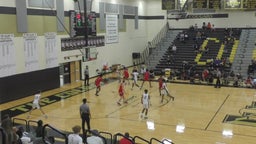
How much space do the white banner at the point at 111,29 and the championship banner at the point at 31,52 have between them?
9.72 meters

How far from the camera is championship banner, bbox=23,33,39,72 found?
21.8m

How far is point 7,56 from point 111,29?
13.2 meters

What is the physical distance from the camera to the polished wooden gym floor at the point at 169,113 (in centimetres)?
1404

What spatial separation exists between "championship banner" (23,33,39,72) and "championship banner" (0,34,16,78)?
114 centimetres

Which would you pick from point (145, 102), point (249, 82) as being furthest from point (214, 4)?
point (145, 102)

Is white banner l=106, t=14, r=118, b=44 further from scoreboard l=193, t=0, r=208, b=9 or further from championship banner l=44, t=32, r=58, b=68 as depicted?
scoreboard l=193, t=0, r=208, b=9

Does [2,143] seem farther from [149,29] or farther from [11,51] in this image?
[149,29]

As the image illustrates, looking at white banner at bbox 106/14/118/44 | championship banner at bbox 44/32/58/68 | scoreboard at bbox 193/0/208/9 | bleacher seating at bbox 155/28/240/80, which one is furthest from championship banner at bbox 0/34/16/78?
scoreboard at bbox 193/0/208/9

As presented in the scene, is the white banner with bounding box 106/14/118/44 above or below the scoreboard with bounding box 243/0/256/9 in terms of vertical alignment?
below

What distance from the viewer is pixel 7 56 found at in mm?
20281

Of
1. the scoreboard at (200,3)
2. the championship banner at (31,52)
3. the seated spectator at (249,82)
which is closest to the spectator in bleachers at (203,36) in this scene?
the scoreboard at (200,3)

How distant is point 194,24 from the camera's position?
126ft

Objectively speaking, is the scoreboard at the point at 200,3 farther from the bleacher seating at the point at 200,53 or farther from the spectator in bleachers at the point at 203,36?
the spectator in bleachers at the point at 203,36

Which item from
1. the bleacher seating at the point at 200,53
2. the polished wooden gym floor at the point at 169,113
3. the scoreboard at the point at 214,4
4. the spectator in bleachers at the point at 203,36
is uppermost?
the scoreboard at the point at 214,4
